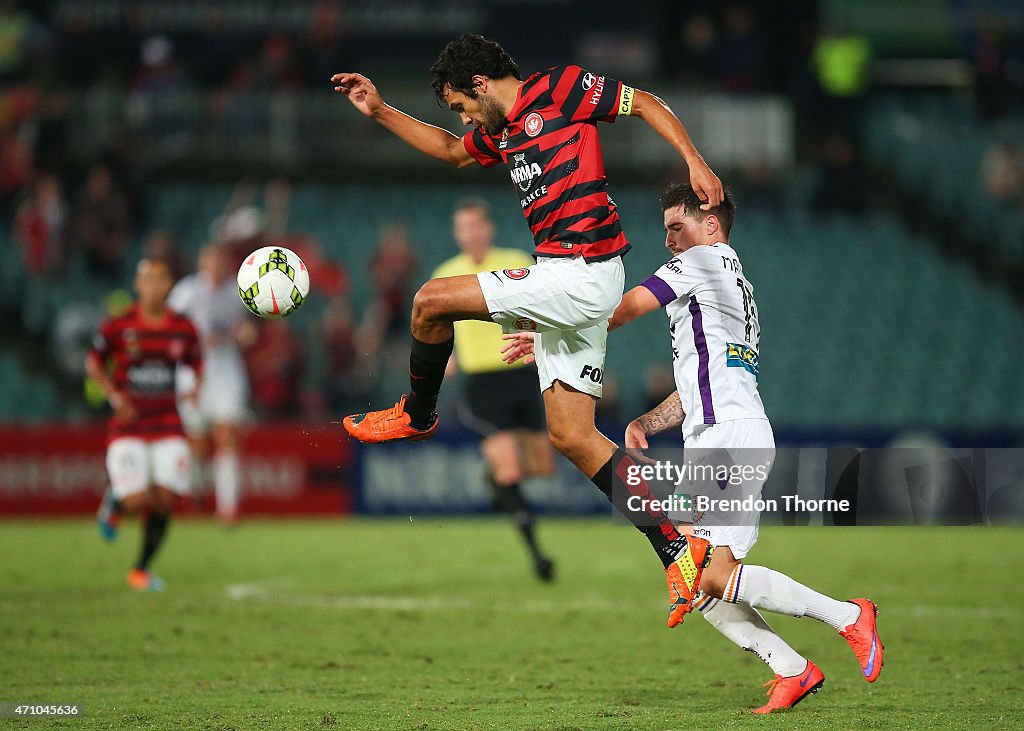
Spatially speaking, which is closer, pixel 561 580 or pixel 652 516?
pixel 652 516

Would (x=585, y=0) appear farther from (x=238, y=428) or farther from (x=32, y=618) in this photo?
(x=32, y=618)

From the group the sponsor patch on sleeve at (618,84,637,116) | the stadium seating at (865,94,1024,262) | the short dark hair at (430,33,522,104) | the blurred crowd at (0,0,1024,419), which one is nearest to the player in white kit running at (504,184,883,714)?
the sponsor patch on sleeve at (618,84,637,116)

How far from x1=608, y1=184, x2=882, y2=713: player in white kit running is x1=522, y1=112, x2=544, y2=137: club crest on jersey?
69 cm

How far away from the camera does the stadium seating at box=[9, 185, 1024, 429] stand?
18.4m

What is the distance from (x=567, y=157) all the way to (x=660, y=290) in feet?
2.54

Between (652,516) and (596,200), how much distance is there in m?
1.43

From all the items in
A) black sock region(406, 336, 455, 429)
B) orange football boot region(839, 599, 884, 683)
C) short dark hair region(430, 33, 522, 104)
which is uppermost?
short dark hair region(430, 33, 522, 104)

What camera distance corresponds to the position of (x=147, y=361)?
34.0ft

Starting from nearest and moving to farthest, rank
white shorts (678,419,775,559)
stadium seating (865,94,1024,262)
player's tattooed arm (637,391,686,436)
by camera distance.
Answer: white shorts (678,419,775,559) → player's tattooed arm (637,391,686,436) → stadium seating (865,94,1024,262)

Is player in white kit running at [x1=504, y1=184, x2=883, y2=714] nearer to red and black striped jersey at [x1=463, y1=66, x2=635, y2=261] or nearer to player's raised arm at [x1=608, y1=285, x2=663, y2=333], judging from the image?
player's raised arm at [x1=608, y1=285, x2=663, y2=333]

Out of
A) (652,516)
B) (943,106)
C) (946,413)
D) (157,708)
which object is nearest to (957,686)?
(652,516)

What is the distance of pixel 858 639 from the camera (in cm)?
590

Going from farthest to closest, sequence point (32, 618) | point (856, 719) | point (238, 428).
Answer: point (238, 428) < point (32, 618) < point (856, 719)

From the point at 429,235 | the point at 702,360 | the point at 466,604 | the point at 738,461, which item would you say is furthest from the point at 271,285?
the point at 429,235
